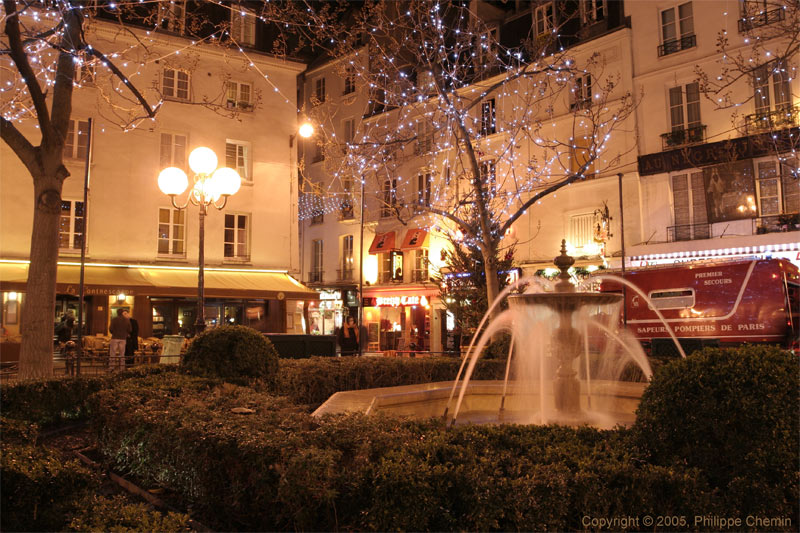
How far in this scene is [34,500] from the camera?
3.56 m

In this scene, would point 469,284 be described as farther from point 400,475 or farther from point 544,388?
A: point 400,475

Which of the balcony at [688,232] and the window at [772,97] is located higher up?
the window at [772,97]

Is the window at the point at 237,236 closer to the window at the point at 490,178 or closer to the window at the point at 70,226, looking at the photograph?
the window at the point at 70,226

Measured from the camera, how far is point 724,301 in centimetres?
1677

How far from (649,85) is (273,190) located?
53.5 ft

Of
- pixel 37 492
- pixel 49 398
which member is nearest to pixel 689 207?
pixel 49 398

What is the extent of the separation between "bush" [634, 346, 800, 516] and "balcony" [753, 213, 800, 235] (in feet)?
61.2

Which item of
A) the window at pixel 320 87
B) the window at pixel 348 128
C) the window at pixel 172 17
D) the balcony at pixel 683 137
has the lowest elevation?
the window at pixel 172 17

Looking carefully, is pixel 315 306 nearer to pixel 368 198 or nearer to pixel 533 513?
pixel 368 198

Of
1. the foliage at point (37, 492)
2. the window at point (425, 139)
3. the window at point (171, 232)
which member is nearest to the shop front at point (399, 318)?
the window at point (425, 139)

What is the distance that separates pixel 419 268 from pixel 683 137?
14.7 meters

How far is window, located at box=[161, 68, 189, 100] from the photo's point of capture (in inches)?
926

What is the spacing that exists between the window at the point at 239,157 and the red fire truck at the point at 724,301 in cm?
1622

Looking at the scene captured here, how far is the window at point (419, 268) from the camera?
31.3m
